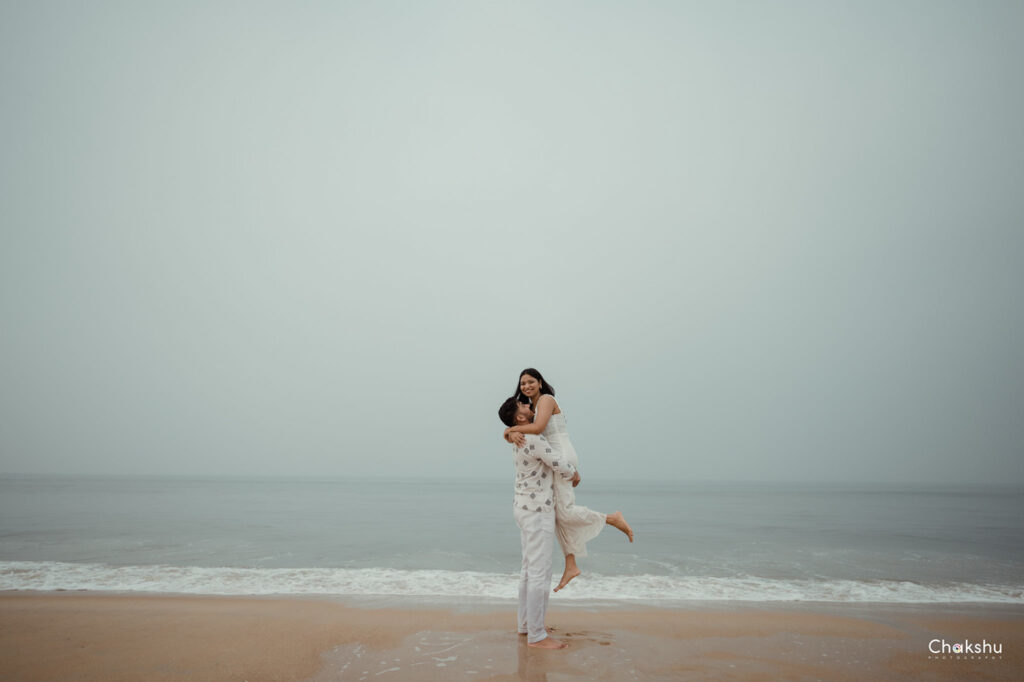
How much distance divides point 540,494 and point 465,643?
1521mm

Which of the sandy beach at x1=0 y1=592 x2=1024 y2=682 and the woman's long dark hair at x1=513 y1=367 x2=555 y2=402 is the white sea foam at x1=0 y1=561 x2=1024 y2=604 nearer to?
the sandy beach at x1=0 y1=592 x2=1024 y2=682

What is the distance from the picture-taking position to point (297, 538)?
13539 millimetres

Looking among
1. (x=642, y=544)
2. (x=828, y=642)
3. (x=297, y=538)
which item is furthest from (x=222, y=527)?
(x=828, y=642)

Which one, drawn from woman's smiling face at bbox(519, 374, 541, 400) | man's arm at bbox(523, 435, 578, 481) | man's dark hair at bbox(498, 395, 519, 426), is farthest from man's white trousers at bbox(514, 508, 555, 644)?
woman's smiling face at bbox(519, 374, 541, 400)

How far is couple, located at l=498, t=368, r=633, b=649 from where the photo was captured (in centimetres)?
426

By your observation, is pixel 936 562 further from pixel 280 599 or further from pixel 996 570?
pixel 280 599

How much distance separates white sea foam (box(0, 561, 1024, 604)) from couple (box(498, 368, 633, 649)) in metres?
2.77

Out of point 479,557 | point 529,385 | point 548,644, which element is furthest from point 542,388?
point 479,557

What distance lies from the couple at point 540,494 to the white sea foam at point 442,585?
9.09ft

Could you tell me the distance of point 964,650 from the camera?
4703mm

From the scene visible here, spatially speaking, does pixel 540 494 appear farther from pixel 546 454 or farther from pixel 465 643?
pixel 465 643

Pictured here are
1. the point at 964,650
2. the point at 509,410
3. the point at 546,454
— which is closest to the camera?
the point at 546,454

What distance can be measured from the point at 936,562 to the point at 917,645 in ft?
27.4

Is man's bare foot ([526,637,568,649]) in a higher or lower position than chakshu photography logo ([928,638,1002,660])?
higher
